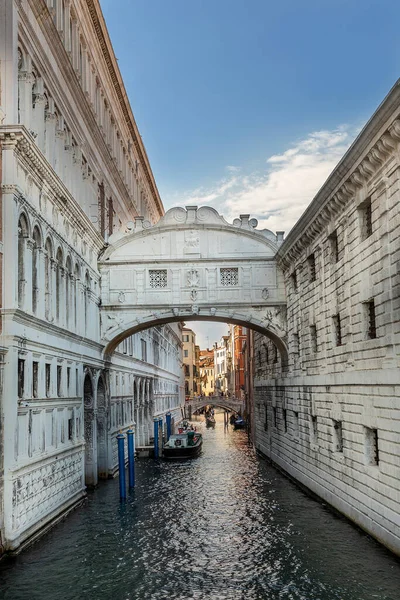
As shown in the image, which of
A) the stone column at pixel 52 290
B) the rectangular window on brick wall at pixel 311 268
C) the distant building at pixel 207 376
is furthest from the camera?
the distant building at pixel 207 376

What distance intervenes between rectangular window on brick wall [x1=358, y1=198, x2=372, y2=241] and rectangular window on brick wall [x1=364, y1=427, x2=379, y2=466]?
15.8ft

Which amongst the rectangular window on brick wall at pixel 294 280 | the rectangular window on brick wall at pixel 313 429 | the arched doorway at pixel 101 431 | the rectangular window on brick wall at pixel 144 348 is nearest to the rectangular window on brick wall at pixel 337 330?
the rectangular window on brick wall at pixel 313 429

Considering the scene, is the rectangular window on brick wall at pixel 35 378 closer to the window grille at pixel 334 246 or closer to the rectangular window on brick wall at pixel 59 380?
the rectangular window on brick wall at pixel 59 380

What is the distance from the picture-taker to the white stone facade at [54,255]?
50.3 feet

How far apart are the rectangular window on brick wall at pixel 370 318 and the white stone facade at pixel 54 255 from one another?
323 inches

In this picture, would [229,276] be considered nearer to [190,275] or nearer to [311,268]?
[190,275]

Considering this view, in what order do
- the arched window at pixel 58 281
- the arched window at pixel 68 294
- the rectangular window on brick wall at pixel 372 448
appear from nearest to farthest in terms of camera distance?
the rectangular window on brick wall at pixel 372 448, the arched window at pixel 58 281, the arched window at pixel 68 294

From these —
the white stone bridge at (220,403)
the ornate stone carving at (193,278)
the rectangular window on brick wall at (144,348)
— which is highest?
the ornate stone carving at (193,278)

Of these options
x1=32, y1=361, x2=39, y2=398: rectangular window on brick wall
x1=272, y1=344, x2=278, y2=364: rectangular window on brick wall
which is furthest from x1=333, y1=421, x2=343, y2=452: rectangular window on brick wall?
x1=272, y1=344, x2=278, y2=364: rectangular window on brick wall

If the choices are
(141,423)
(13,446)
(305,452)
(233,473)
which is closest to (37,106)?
(13,446)

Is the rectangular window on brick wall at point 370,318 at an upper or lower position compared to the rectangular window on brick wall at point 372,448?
upper

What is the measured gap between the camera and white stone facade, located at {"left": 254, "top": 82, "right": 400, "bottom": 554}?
14.8 metres

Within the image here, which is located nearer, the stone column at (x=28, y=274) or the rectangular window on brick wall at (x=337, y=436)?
the stone column at (x=28, y=274)

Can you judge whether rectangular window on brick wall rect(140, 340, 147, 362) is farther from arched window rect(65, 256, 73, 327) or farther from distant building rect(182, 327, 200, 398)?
distant building rect(182, 327, 200, 398)
